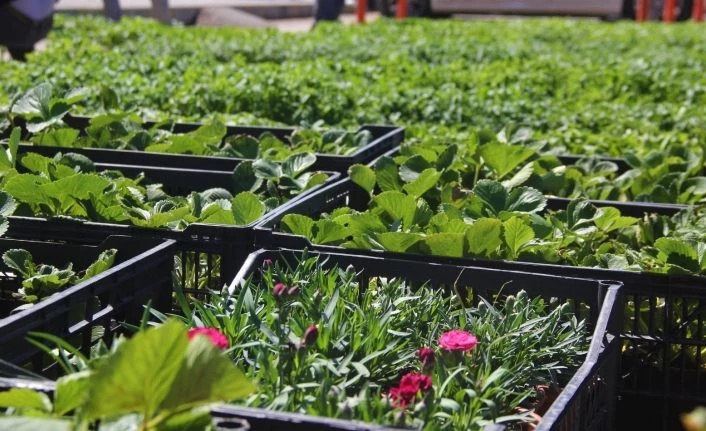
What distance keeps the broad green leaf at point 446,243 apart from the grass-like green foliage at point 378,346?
17cm

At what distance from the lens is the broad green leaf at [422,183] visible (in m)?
3.46

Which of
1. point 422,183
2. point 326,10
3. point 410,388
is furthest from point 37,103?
point 326,10

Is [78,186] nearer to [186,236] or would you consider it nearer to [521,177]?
[186,236]

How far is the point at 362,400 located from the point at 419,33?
11.4 metres

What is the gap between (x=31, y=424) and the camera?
1393 millimetres

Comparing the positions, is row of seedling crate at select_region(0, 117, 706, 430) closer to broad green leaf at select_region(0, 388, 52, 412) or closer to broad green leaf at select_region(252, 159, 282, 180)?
broad green leaf at select_region(252, 159, 282, 180)

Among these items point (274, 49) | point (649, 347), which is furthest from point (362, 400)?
point (274, 49)

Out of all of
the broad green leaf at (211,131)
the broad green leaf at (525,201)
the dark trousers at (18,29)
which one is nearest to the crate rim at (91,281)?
the broad green leaf at (525,201)

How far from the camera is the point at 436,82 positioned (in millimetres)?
7637

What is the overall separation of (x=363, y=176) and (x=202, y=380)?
219 cm

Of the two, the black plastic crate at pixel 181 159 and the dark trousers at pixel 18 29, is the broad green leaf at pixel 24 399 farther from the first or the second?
the dark trousers at pixel 18 29

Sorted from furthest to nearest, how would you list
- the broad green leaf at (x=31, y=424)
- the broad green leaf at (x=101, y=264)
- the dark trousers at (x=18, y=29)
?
1. the dark trousers at (x=18, y=29)
2. the broad green leaf at (x=101, y=264)
3. the broad green leaf at (x=31, y=424)

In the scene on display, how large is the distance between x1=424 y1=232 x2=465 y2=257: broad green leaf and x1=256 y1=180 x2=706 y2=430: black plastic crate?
103 millimetres

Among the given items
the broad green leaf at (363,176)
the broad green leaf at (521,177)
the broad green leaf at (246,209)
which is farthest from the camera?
the broad green leaf at (521,177)
